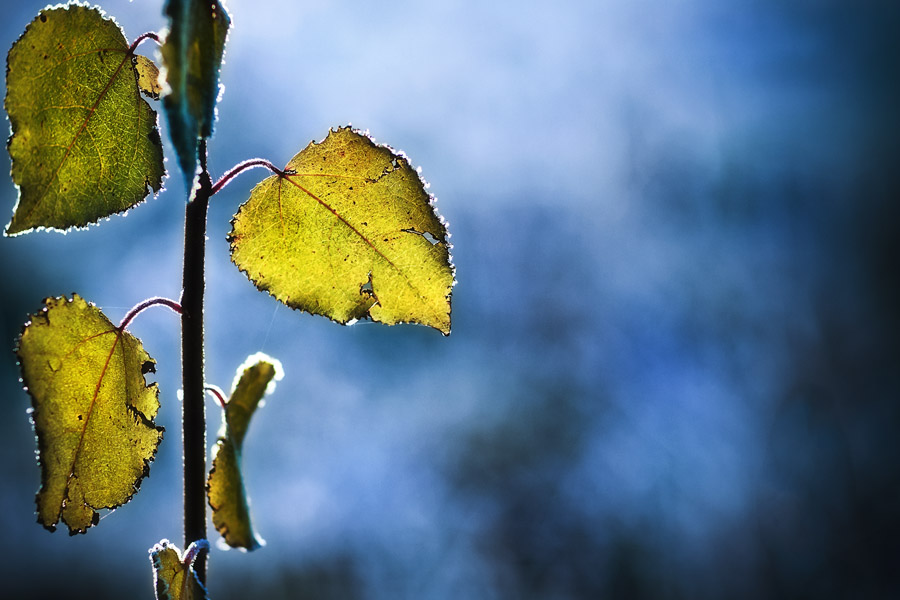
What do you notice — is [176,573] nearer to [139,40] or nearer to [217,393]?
[217,393]

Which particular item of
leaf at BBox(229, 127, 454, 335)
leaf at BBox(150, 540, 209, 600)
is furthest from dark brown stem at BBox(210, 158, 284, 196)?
leaf at BBox(150, 540, 209, 600)

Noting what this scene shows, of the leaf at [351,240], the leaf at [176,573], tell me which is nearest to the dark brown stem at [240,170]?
the leaf at [351,240]

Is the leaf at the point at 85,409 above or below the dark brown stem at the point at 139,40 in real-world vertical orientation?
below

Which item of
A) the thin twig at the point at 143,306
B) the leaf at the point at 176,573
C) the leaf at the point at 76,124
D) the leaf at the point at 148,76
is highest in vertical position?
the leaf at the point at 148,76

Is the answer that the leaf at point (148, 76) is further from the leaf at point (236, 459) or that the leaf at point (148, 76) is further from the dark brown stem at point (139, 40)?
the leaf at point (236, 459)

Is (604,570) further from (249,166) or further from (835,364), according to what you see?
(249,166)

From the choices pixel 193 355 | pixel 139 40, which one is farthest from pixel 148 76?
pixel 193 355

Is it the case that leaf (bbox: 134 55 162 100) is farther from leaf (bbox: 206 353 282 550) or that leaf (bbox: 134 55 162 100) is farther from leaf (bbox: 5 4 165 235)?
leaf (bbox: 206 353 282 550)
